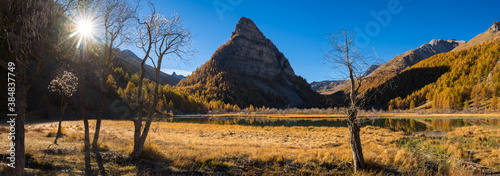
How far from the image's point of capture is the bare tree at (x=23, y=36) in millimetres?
5211

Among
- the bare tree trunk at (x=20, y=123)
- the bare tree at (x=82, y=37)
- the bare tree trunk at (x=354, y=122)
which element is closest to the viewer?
the bare tree trunk at (x=20, y=123)

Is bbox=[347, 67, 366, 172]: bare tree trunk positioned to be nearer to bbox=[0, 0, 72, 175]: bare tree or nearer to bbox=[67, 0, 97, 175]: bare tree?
bbox=[0, 0, 72, 175]: bare tree

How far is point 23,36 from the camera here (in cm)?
583

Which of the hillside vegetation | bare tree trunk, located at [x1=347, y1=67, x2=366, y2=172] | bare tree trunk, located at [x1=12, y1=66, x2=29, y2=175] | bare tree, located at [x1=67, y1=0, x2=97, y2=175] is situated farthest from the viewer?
the hillside vegetation

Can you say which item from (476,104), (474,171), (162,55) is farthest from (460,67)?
(162,55)

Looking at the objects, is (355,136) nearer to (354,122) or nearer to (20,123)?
(354,122)

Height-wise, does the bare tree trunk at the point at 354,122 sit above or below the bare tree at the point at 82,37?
below

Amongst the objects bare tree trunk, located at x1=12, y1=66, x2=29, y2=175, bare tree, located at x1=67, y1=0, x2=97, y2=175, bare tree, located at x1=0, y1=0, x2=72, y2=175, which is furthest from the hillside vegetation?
bare tree trunk, located at x1=12, y1=66, x2=29, y2=175

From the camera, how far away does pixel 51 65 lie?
79.1 meters

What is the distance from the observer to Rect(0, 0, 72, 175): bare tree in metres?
5.21

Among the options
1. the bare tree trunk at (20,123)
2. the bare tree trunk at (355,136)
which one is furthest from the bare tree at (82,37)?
the bare tree trunk at (355,136)

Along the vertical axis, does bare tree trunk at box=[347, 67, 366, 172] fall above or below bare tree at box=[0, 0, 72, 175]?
below

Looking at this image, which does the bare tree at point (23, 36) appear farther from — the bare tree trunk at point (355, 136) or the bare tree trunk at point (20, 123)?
the bare tree trunk at point (355, 136)

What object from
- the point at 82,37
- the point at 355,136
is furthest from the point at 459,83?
the point at 82,37
